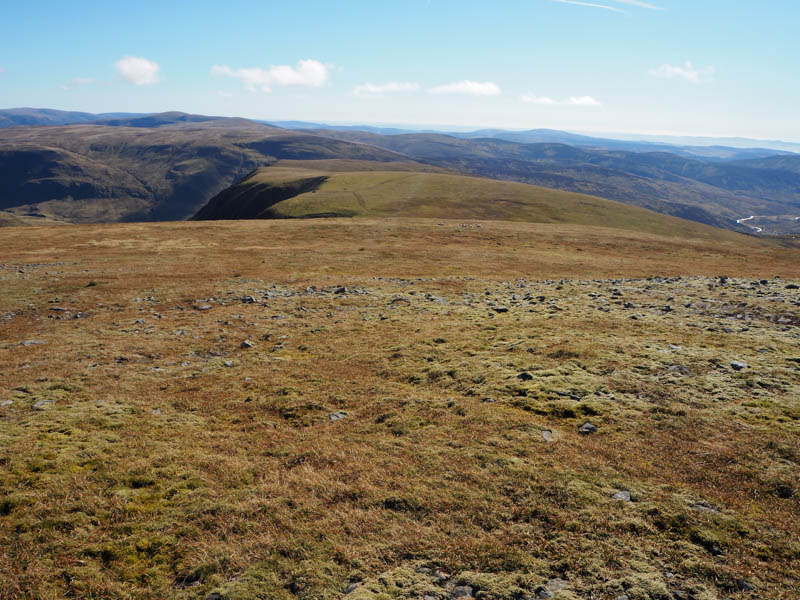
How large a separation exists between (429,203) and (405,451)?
13082cm

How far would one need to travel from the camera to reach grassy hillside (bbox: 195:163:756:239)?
132875mm

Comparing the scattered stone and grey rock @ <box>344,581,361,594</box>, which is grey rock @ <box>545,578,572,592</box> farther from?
the scattered stone

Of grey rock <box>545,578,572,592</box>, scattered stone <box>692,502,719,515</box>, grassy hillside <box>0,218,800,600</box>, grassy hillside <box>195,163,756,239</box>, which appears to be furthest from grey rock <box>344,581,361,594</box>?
grassy hillside <box>195,163,756,239</box>

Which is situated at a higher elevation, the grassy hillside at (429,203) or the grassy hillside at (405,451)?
the grassy hillside at (429,203)

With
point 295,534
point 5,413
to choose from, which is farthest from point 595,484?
point 5,413

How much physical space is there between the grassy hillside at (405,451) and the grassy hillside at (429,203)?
10132cm

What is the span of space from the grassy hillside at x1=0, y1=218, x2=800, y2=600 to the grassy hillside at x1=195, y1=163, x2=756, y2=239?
332ft

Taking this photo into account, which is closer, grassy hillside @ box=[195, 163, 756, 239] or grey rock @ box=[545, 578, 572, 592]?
grey rock @ box=[545, 578, 572, 592]

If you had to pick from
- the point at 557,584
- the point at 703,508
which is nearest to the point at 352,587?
the point at 557,584

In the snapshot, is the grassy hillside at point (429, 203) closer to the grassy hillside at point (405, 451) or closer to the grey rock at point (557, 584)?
the grassy hillside at point (405, 451)

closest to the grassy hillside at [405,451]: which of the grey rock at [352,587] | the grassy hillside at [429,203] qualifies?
the grey rock at [352,587]

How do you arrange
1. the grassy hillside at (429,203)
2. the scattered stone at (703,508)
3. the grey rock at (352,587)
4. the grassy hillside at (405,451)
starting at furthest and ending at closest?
the grassy hillside at (429,203) → the scattered stone at (703,508) → the grassy hillside at (405,451) → the grey rock at (352,587)

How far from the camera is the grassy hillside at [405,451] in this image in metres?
9.18

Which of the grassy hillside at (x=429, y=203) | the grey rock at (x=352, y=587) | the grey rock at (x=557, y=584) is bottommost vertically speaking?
the grey rock at (x=352, y=587)
